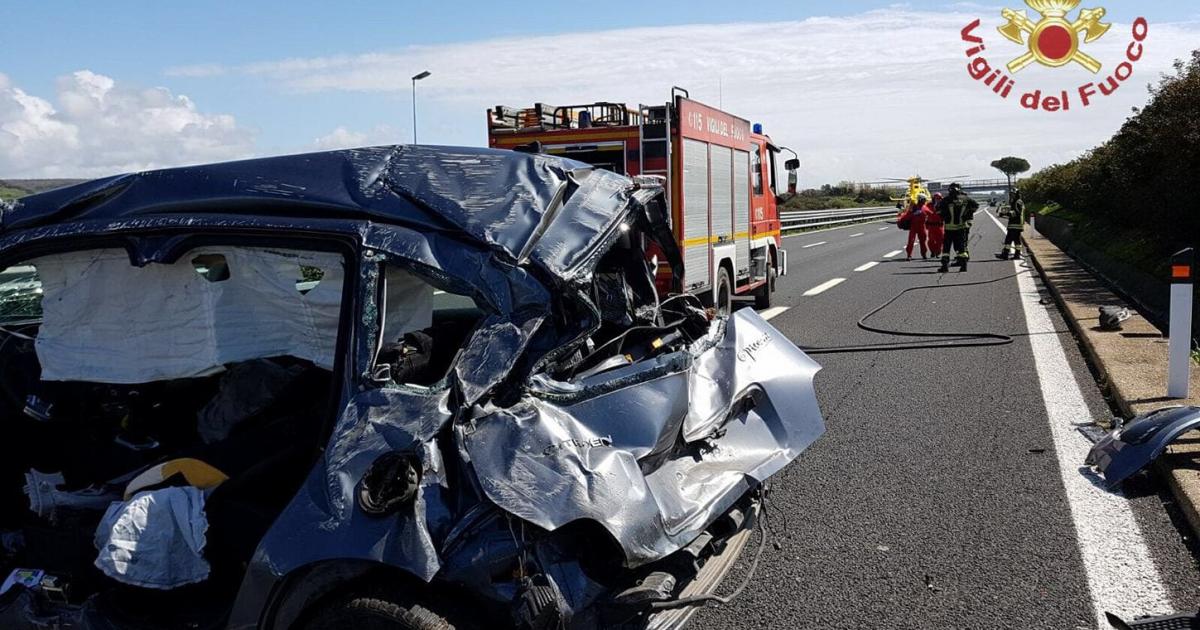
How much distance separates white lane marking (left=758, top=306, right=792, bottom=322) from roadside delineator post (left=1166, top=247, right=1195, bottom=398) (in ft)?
21.3

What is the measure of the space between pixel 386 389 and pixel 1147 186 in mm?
15989

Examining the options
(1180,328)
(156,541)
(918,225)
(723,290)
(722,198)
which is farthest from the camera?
(918,225)

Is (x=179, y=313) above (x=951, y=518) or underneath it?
above

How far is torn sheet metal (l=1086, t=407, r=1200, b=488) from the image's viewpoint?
5.15m

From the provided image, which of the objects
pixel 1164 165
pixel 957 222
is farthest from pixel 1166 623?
pixel 957 222

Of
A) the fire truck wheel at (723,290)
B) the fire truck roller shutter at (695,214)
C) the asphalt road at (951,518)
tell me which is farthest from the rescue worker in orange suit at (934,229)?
the asphalt road at (951,518)

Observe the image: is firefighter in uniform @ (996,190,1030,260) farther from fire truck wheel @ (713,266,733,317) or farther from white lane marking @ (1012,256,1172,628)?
white lane marking @ (1012,256,1172,628)

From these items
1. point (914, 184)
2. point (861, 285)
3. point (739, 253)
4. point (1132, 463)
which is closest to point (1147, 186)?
point (861, 285)

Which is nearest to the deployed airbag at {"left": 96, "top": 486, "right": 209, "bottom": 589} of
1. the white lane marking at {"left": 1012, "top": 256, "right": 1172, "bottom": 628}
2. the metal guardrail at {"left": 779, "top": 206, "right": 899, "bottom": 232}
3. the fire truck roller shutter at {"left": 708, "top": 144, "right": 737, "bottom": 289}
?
the white lane marking at {"left": 1012, "top": 256, "right": 1172, "bottom": 628}

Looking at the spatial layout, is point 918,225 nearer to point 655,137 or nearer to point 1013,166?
point 655,137

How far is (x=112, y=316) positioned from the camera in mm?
3494

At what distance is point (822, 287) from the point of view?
17484 millimetres

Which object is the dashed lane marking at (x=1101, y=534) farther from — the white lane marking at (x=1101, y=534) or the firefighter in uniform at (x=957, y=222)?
the firefighter in uniform at (x=957, y=222)

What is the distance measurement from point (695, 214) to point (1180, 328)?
5.72 meters
